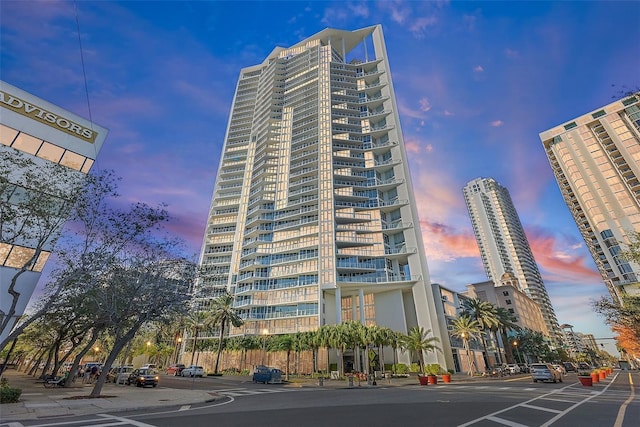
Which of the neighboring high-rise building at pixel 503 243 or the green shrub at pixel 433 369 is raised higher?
the neighboring high-rise building at pixel 503 243

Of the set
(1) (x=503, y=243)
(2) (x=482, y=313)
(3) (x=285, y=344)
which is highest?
(1) (x=503, y=243)

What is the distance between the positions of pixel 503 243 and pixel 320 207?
15204cm

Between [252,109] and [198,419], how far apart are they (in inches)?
4044

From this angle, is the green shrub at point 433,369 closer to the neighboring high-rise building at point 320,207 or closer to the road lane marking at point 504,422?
the neighboring high-rise building at point 320,207

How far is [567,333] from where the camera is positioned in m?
186

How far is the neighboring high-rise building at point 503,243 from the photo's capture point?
15825 cm

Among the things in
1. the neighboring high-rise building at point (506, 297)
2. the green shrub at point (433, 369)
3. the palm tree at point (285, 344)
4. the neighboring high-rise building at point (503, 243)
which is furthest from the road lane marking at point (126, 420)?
the neighboring high-rise building at point (503, 243)

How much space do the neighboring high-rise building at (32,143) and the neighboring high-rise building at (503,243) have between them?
178m

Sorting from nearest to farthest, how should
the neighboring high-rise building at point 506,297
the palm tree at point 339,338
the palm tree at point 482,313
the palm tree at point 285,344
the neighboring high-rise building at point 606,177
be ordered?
1. the palm tree at point 339,338
2. the palm tree at point 285,344
3. the palm tree at point 482,313
4. the neighboring high-rise building at point 606,177
5. the neighboring high-rise building at point 506,297

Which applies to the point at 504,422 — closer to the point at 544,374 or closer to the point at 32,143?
the point at 544,374

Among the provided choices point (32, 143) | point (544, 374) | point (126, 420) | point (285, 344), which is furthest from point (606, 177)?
point (32, 143)

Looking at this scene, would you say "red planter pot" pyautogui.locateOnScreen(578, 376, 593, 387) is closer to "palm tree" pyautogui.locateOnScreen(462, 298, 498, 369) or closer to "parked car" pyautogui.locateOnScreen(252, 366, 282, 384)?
"parked car" pyautogui.locateOnScreen(252, 366, 282, 384)

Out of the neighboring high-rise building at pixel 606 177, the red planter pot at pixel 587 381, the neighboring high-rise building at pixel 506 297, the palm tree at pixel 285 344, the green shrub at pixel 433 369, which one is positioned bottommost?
the red planter pot at pixel 587 381

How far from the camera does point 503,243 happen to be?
17100 centimetres
